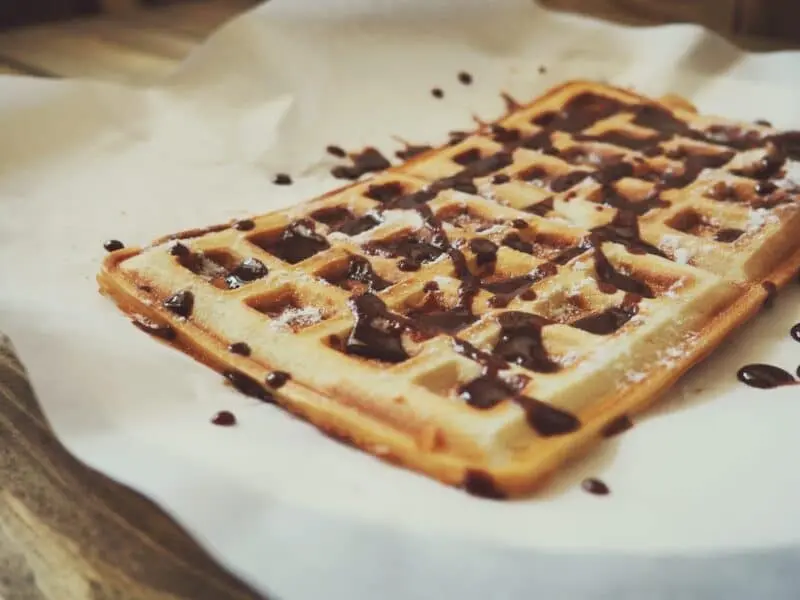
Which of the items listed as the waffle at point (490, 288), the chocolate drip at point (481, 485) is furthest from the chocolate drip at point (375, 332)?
the chocolate drip at point (481, 485)

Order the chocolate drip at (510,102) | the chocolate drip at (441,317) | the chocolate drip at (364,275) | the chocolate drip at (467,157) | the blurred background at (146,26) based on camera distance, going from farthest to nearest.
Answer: the blurred background at (146,26), the chocolate drip at (510,102), the chocolate drip at (467,157), the chocolate drip at (364,275), the chocolate drip at (441,317)

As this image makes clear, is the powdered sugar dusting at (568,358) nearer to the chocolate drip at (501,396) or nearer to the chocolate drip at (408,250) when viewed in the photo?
the chocolate drip at (501,396)

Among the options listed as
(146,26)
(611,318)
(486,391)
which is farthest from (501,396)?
(146,26)

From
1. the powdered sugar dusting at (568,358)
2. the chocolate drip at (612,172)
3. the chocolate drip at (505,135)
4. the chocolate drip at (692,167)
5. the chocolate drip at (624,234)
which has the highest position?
the powdered sugar dusting at (568,358)

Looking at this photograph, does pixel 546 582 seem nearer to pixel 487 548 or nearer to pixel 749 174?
pixel 487 548

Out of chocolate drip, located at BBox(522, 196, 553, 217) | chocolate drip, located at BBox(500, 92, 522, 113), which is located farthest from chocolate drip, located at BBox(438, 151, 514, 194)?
chocolate drip, located at BBox(500, 92, 522, 113)

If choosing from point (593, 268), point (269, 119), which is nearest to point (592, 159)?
point (593, 268)
